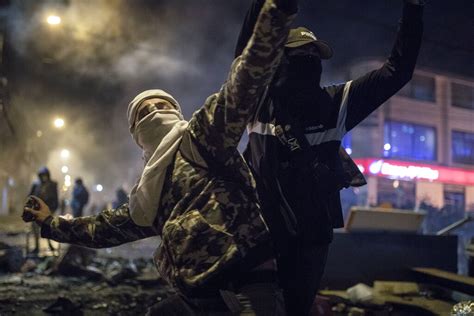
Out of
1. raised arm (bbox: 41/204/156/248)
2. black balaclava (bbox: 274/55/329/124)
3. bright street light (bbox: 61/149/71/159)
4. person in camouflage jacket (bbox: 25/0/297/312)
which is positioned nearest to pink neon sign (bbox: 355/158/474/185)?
black balaclava (bbox: 274/55/329/124)

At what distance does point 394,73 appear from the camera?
2.09 metres

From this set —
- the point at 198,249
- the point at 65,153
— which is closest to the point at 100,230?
A: the point at 198,249

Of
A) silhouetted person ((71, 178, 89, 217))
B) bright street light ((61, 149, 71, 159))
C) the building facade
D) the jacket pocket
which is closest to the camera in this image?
the jacket pocket

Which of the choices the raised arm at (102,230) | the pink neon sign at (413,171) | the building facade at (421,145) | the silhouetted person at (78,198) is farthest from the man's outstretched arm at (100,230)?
the pink neon sign at (413,171)

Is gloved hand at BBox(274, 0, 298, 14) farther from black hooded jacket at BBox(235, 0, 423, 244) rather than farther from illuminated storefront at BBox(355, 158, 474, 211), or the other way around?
illuminated storefront at BBox(355, 158, 474, 211)

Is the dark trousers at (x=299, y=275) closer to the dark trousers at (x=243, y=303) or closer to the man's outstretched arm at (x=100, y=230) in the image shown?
the dark trousers at (x=243, y=303)

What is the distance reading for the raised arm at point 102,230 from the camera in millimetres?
1953

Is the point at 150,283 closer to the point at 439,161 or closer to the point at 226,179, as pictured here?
the point at 226,179

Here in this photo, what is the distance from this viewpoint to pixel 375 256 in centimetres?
559

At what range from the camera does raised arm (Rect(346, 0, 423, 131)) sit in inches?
80.0

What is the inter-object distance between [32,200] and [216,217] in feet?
3.76

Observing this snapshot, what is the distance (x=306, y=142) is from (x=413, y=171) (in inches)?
1065

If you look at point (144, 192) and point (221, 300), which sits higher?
point (144, 192)

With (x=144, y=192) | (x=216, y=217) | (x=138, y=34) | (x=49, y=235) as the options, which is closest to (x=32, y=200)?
(x=49, y=235)
